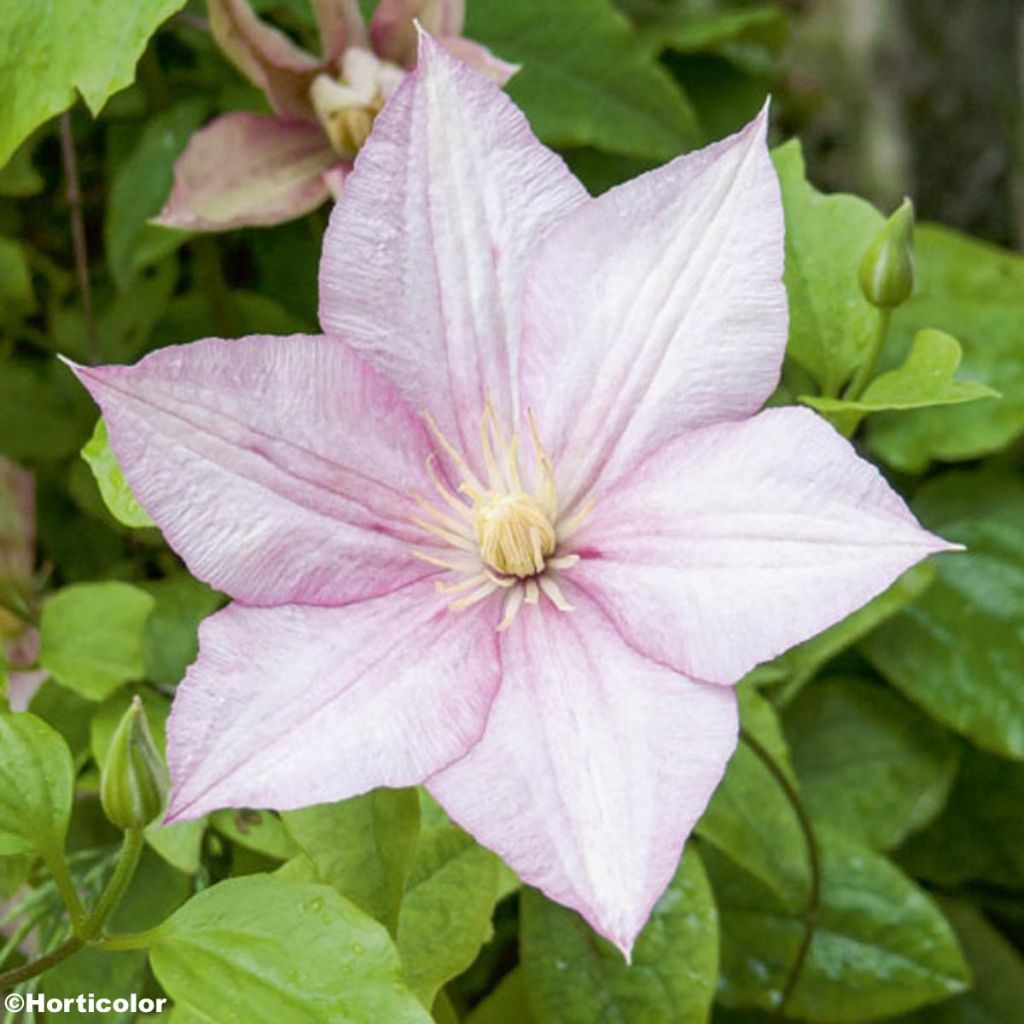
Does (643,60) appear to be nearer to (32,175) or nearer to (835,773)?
(32,175)

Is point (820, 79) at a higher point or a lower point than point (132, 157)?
lower

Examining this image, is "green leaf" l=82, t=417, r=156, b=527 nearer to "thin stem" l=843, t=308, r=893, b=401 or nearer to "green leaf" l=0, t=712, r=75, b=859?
"green leaf" l=0, t=712, r=75, b=859

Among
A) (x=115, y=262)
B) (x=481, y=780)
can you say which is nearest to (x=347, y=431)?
(x=481, y=780)

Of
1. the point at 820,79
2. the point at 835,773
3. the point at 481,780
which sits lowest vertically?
the point at 835,773

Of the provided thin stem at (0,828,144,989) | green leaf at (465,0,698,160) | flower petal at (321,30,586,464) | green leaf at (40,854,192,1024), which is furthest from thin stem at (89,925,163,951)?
green leaf at (465,0,698,160)

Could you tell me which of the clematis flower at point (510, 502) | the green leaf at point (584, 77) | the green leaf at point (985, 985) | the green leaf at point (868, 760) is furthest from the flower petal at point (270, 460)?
the green leaf at point (985, 985)

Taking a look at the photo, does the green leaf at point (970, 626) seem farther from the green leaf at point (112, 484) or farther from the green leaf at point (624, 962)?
the green leaf at point (112, 484)
